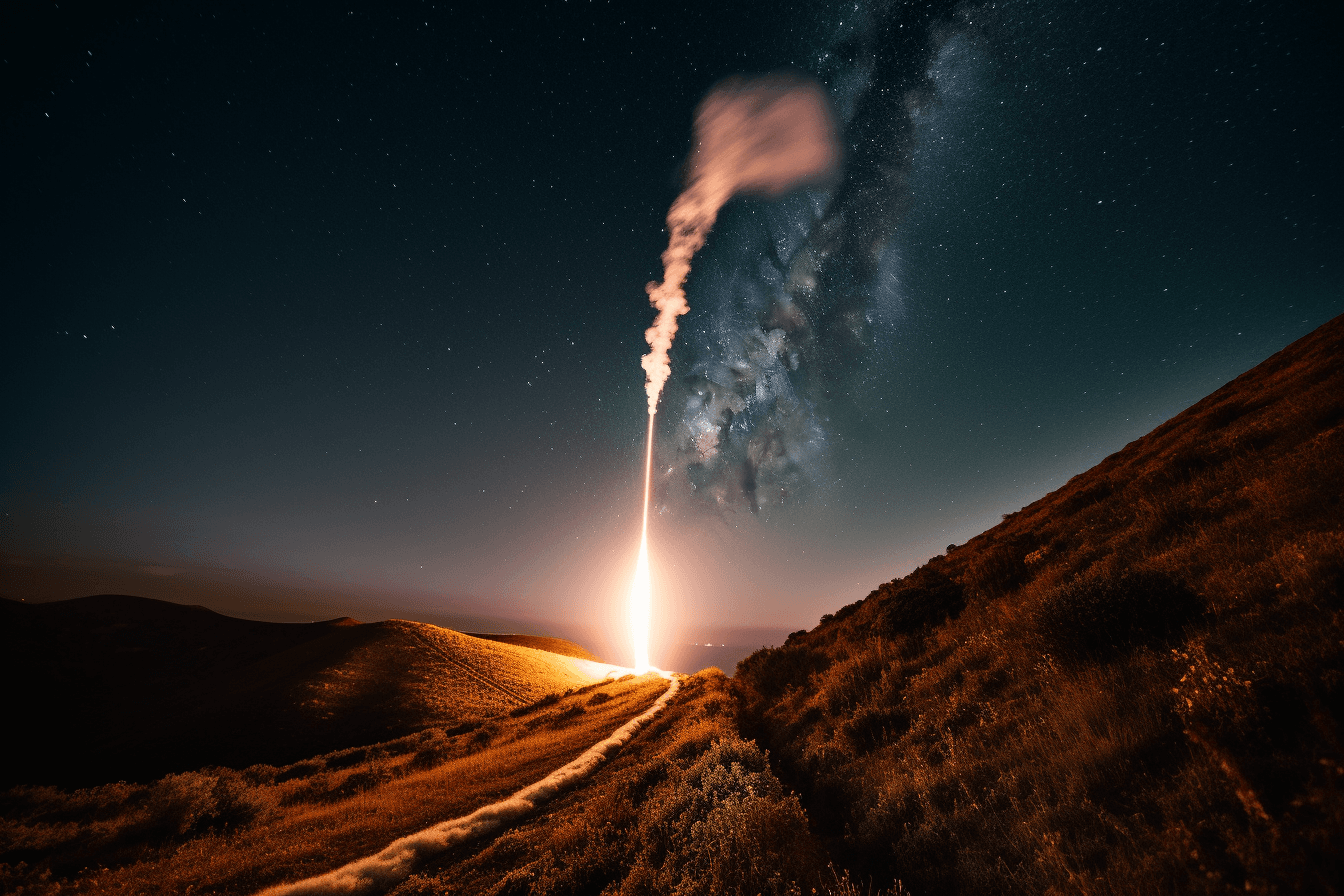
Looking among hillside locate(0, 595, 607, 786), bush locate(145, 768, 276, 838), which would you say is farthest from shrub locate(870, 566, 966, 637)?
hillside locate(0, 595, 607, 786)

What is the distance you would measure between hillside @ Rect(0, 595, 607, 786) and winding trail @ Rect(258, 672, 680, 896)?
2981 centimetres

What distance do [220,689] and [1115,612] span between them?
245ft

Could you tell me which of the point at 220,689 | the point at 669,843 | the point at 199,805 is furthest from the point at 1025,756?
the point at 220,689

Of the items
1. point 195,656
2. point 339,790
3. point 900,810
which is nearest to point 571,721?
point 339,790

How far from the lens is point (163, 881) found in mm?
10680

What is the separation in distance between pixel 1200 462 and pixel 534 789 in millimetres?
19820

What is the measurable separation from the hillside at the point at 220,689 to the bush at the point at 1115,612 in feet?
140

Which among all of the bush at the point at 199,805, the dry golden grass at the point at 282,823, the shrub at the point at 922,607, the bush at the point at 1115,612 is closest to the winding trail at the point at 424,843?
the dry golden grass at the point at 282,823

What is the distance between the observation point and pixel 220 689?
161ft

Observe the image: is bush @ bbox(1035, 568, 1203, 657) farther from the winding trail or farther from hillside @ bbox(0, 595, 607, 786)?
hillside @ bbox(0, 595, 607, 786)

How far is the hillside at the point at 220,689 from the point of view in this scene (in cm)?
3344

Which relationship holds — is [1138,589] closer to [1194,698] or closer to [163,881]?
[1194,698]

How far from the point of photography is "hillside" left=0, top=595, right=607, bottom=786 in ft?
110

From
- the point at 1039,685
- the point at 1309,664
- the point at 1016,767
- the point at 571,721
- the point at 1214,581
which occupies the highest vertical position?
the point at 1214,581
